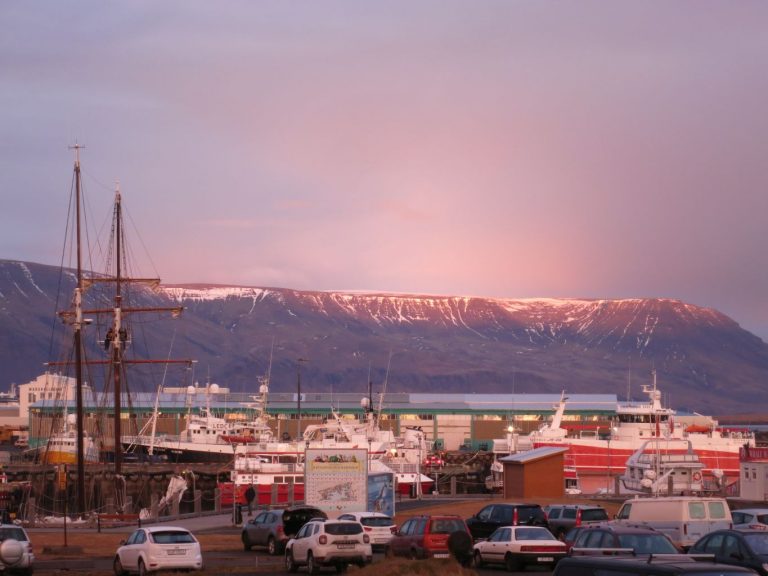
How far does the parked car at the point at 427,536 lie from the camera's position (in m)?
32.8

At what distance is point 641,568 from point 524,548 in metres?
18.8

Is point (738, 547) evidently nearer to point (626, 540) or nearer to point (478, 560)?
point (626, 540)

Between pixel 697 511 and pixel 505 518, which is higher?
pixel 697 511

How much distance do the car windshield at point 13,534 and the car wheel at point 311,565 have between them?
7117 millimetres

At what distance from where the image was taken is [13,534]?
3138cm

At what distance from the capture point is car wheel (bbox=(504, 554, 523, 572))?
31.2 meters

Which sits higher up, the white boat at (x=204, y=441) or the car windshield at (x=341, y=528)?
the white boat at (x=204, y=441)

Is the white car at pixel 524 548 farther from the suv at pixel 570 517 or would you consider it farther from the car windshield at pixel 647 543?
the car windshield at pixel 647 543

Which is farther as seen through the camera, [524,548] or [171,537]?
[171,537]

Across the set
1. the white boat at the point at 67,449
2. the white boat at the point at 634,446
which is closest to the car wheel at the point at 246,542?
the white boat at the point at 634,446

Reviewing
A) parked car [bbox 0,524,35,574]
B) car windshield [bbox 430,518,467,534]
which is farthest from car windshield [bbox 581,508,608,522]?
parked car [bbox 0,524,35,574]

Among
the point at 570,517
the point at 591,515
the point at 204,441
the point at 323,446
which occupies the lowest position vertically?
the point at 570,517

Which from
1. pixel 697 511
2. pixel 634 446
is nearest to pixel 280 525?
pixel 697 511

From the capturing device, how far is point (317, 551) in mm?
31938
